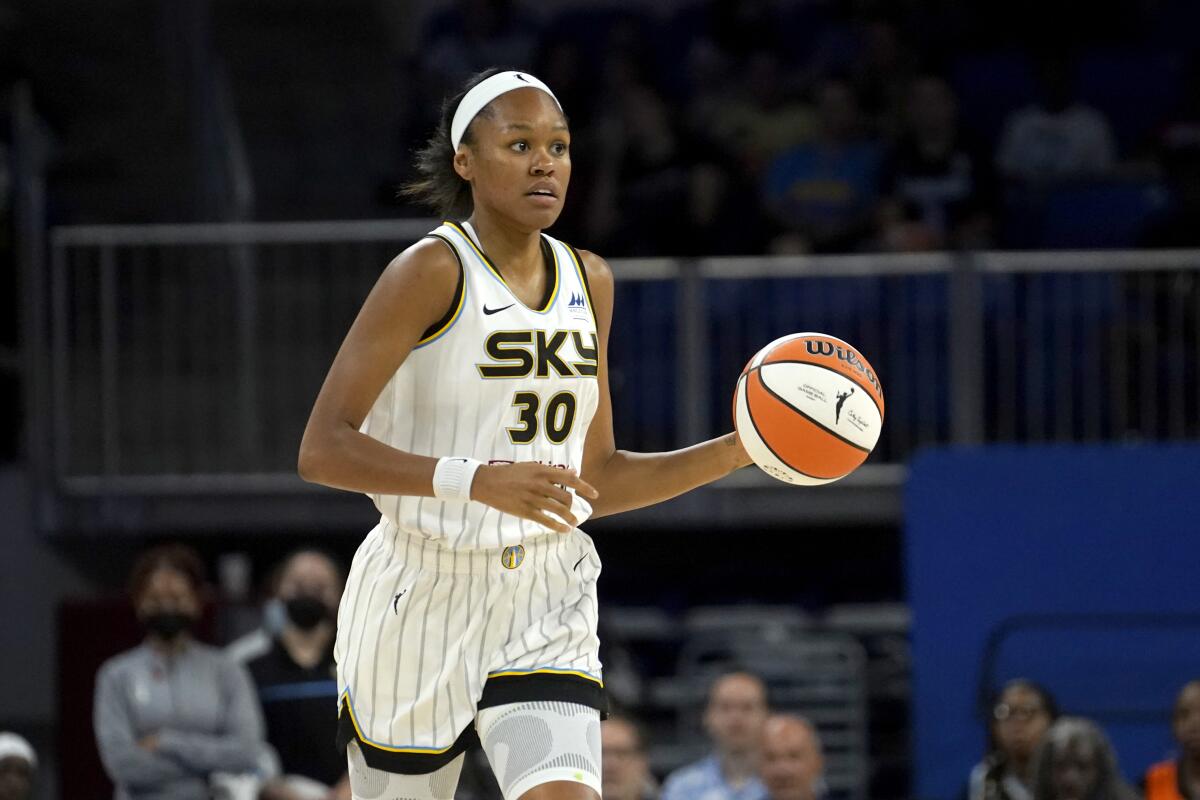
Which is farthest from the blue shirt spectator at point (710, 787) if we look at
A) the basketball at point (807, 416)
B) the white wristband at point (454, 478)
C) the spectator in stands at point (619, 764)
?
the white wristband at point (454, 478)

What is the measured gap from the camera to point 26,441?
10.1 meters

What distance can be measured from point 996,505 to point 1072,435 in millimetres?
1362

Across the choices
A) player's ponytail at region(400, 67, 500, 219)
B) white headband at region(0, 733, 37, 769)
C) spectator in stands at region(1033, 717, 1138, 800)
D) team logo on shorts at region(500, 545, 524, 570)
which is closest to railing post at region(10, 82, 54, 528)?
white headband at region(0, 733, 37, 769)

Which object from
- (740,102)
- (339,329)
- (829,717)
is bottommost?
(829,717)

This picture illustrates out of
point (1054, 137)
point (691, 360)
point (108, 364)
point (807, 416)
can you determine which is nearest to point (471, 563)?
point (807, 416)

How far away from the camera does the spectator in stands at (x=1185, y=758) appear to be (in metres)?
7.60

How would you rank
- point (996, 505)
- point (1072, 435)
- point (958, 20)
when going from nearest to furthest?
point (996, 505), point (1072, 435), point (958, 20)

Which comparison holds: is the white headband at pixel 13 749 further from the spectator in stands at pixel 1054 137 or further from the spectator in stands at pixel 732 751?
the spectator in stands at pixel 1054 137

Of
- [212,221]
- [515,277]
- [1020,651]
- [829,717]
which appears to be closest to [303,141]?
[212,221]

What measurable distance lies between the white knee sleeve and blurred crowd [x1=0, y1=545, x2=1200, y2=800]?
3573mm

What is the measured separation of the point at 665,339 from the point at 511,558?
5.89 m

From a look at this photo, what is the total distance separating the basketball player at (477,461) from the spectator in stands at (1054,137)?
23.7ft

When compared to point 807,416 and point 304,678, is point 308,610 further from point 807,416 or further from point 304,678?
point 807,416

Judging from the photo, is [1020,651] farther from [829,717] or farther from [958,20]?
[958,20]
